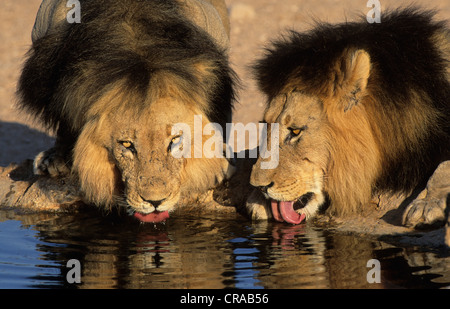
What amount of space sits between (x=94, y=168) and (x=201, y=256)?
3.48 ft

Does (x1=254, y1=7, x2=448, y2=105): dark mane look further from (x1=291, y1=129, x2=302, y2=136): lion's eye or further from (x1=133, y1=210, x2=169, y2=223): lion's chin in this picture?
(x1=133, y1=210, x2=169, y2=223): lion's chin

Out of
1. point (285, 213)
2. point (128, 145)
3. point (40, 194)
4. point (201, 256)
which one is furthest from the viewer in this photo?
point (40, 194)

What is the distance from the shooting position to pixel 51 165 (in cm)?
649

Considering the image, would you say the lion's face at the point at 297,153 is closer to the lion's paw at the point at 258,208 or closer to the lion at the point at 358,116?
the lion at the point at 358,116

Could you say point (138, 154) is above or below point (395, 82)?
below

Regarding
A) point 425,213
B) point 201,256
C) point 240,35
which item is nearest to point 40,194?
point 201,256

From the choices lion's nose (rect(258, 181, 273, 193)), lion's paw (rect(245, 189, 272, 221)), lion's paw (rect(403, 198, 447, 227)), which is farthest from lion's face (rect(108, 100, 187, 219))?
lion's paw (rect(403, 198, 447, 227))

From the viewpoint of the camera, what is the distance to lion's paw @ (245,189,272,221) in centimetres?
581

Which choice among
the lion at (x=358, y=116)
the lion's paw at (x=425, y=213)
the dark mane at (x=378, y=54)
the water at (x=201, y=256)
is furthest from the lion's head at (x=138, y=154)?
the lion's paw at (x=425, y=213)

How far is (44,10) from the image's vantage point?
6.84 m

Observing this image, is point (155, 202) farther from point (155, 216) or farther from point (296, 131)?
point (296, 131)

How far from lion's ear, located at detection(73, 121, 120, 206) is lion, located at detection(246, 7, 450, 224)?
1012mm
